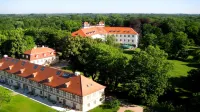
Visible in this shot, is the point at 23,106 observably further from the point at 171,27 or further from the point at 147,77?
the point at 171,27

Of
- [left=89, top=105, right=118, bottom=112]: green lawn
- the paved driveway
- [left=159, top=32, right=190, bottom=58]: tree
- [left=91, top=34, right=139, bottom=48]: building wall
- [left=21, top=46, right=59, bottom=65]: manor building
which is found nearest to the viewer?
[left=89, top=105, right=118, bottom=112]: green lawn

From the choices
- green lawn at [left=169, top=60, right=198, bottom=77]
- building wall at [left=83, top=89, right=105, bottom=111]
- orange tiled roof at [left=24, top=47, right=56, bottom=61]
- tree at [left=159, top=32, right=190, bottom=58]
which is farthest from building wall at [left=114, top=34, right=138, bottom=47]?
building wall at [left=83, top=89, right=105, bottom=111]

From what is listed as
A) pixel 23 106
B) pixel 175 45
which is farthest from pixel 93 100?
pixel 175 45

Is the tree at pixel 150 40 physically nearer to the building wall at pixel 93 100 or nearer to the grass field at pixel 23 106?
the building wall at pixel 93 100

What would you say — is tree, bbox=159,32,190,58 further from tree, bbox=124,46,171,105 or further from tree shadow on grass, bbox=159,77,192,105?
tree, bbox=124,46,171,105

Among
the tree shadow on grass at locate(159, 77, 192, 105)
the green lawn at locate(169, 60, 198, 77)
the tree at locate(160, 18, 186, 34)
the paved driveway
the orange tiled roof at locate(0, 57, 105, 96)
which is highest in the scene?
the tree at locate(160, 18, 186, 34)

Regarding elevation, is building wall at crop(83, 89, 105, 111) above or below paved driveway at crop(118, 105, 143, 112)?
above
